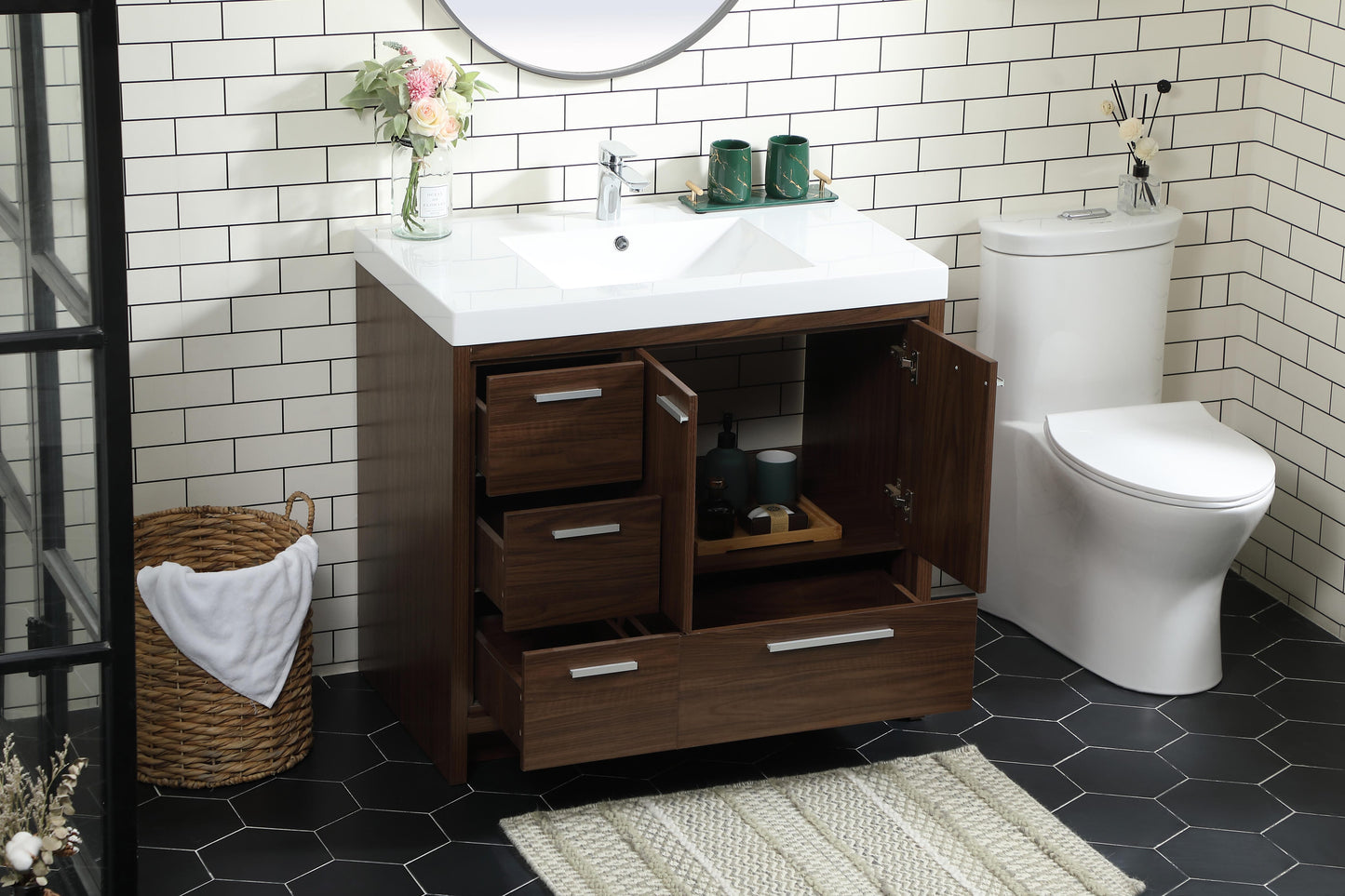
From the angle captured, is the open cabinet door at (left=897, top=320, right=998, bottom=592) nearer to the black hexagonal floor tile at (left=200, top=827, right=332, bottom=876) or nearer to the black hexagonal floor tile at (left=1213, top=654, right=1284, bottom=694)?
the black hexagonal floor tile at (left=1213, top=654, right=1284, bottom=694)

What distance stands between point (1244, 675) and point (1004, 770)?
25.8 inches

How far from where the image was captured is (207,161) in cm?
298

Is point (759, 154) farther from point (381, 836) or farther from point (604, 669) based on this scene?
point (381, 836)

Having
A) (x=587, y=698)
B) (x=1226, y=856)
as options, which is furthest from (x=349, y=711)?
(x=1226, y=856)

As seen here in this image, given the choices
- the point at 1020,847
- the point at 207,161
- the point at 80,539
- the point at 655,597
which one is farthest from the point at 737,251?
the point at 80,539

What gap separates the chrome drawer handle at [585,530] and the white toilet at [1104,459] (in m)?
1.02

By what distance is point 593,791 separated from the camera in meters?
2.98

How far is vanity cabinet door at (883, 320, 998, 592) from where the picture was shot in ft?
9.04

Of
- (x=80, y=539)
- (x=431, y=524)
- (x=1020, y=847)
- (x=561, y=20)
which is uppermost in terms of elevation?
(x=561, y=20)

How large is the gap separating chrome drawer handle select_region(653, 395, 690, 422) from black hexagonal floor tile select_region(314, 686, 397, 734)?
96 centimetres

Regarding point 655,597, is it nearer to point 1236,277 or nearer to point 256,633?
→ point 256,633

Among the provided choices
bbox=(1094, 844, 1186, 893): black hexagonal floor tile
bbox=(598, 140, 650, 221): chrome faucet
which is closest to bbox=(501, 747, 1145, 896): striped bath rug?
bbox=(1094, 844, 1186, 893): black hexagonal floor tile

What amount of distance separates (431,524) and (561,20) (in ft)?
3.08

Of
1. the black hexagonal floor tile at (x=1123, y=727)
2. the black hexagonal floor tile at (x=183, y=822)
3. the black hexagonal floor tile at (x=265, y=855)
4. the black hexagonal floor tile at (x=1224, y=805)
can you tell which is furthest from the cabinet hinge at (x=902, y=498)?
the black hexagonal floor tile at (x=183, y=822)
